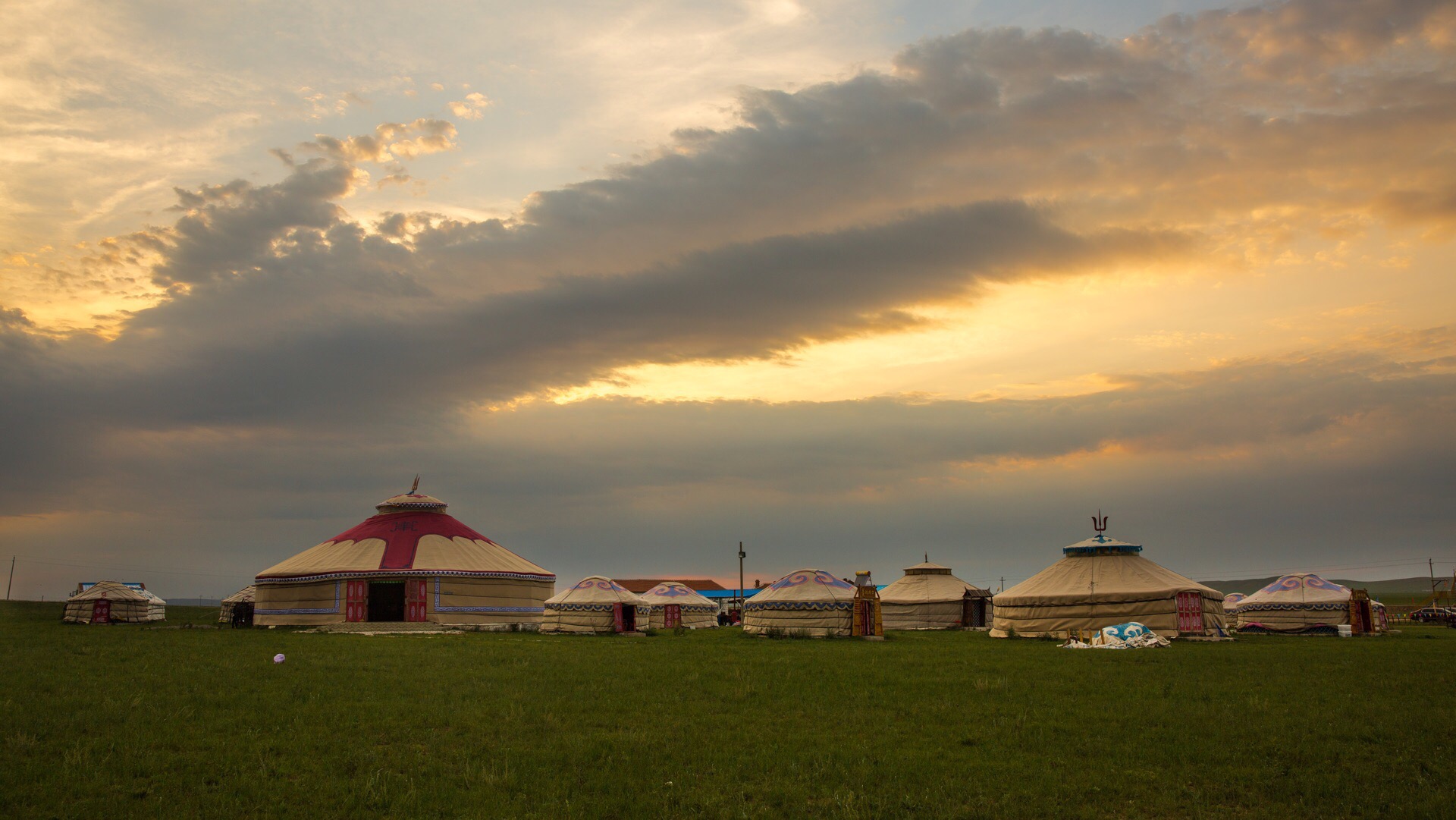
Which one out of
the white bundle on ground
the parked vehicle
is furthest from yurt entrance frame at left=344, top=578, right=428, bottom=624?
the parked vehicle

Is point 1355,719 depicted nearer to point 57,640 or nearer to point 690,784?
point 690,784

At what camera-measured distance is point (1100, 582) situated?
2956 cm

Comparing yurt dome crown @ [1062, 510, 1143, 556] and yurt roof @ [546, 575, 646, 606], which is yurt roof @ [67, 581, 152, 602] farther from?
yurt dome crown @ [1062, 510, 1143, 556]

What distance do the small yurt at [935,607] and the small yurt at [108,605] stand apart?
36.5 meters

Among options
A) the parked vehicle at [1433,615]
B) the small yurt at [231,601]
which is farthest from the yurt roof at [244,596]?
the parked vehicle at [1433,615]

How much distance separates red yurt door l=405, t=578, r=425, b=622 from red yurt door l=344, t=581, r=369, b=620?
1751mm

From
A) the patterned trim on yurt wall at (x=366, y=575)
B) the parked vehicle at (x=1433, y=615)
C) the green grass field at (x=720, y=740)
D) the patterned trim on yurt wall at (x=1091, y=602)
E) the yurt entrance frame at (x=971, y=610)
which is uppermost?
the patterned trim on yurt wall at (x=366, y=575)

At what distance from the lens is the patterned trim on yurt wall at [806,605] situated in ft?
103

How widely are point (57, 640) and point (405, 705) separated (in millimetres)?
18216

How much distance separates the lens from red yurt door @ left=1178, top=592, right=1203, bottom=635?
28172mm

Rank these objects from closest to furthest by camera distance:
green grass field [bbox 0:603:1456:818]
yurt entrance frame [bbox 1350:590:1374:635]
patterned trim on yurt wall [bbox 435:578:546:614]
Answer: green grass field [bbox 0:603:1456:818], yurt entrance frame [bbox 1350:590:1374:635], patterned trim on yurt wall [bbox 435:578:546:614]

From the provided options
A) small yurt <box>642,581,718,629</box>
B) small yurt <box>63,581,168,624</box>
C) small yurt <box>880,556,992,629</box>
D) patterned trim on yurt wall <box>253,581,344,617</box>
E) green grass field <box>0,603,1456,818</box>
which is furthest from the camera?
small yurt <box>642,581,718,629</box>

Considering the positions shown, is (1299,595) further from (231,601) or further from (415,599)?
(231,601)

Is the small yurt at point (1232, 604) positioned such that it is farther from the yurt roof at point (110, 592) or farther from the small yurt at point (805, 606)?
the yurt roof at point (110, 592)
